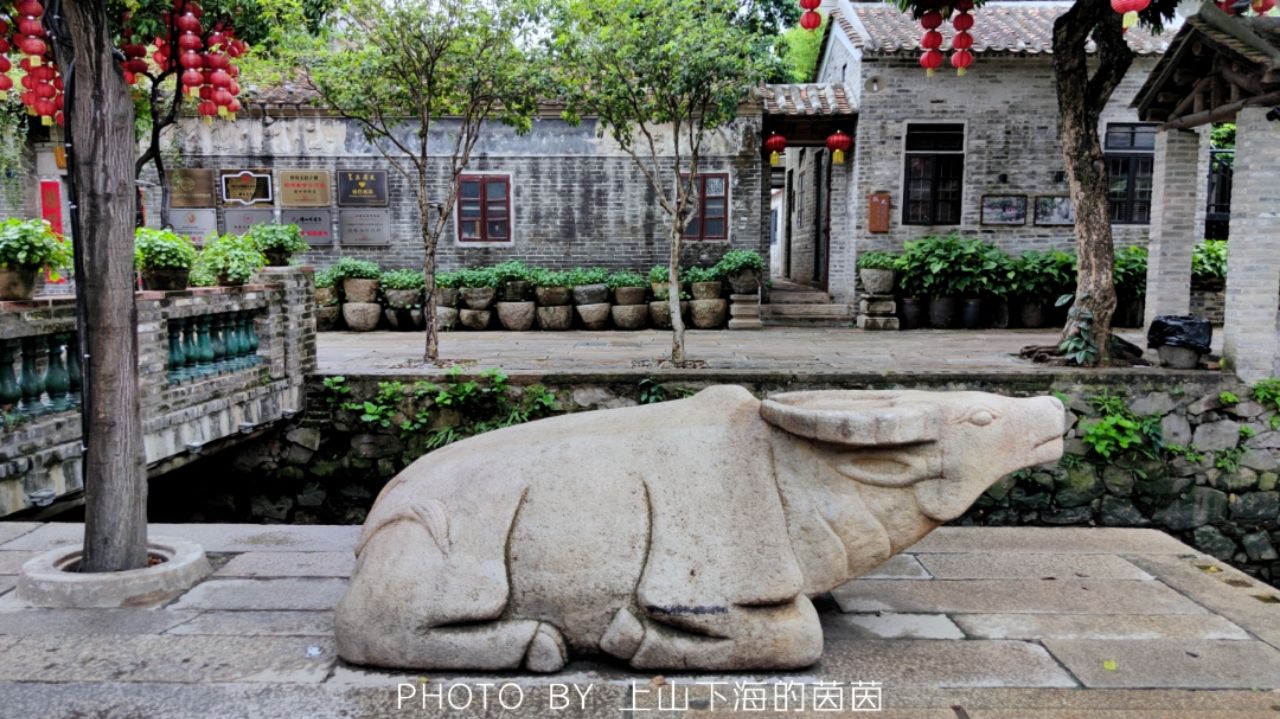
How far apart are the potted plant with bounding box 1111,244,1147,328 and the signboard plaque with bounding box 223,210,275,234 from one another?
13.2 metres

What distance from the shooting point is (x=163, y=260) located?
6.19 meters

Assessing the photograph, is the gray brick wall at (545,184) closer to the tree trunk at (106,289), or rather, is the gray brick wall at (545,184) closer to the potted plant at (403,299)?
the potted plant at (403,299)

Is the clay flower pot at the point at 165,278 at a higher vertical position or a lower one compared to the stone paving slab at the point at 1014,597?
higher

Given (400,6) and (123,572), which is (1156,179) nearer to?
(400,6)

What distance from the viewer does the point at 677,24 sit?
8.69m

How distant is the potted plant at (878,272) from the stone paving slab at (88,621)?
1173 centimetres

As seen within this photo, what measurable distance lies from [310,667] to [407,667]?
37cm

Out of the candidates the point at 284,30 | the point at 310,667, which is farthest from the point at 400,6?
the point at 310,667

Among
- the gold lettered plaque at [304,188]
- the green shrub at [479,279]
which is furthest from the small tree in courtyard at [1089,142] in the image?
the gold lettered plaque at [304,188]

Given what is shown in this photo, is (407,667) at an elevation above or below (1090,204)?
below

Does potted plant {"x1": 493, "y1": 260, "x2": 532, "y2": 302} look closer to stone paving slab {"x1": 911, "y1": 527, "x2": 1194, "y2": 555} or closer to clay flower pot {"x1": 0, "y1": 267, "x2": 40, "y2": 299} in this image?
clay flower pot {"x1": 0, "y1": 267, "x2": 40, "y2": 299}

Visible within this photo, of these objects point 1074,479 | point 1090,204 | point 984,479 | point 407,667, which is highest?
point 1090,204

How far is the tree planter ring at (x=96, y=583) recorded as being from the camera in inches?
153

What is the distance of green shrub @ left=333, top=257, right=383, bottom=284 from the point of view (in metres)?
14.2
